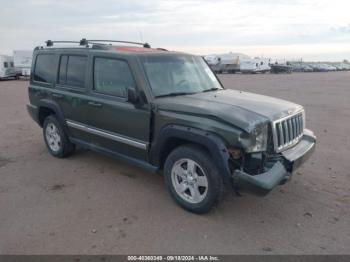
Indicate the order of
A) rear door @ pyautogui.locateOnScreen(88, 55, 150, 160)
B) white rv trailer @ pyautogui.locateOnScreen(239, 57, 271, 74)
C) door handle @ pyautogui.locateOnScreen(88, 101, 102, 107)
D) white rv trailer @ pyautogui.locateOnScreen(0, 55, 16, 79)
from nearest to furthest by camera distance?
1. rear door @ pyautogui.locateOnScreen(88, 55, 150, 160)
2. door handle @ pyautogui.locateOnScreen(88, 101, 102, 107)
3. white rv trailer @ pyautogui.locateOnScreen(0, 55, 16, 79)
4. white rv trailer @ pyautogui.locateOnScreen(239, 57, 271, 74)

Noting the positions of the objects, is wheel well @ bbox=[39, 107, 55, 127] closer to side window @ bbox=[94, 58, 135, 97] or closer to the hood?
side window @ bbox=[94, 58, 135, 97]

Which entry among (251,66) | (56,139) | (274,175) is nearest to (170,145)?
(274,175)

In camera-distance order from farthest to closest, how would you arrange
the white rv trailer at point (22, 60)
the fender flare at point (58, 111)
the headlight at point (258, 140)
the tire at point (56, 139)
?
1. the white rv trailer at point (22, 60)
2. the tire at point (56, 139)
3. the fender flare at point (58, 111)
4. the headlight at point (258, 140)

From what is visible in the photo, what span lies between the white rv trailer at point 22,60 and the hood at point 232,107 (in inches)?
1351

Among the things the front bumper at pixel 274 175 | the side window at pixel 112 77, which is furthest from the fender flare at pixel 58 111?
the front bumper at pixel 274 175

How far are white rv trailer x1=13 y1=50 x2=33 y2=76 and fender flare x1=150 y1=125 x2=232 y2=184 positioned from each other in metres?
34.6

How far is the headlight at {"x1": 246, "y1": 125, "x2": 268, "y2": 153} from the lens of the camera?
146 inches

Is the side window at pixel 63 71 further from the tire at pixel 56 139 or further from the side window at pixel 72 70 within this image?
the tire at pixel 56 139

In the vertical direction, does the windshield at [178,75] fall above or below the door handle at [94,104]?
above

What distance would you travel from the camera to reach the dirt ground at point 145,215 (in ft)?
11.6

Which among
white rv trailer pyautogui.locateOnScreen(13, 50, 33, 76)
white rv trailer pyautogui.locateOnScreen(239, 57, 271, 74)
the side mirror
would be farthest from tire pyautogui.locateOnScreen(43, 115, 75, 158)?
white rv trailer pyautogui.locateOnScreen(239, 57, 271, 74)

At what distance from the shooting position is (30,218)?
4098 millimetres

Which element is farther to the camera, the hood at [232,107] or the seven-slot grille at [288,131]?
the seven-slot grille at [288,131]

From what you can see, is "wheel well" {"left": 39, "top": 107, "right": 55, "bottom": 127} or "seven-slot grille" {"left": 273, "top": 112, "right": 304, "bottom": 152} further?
"wheel well" {"left": 39, "top": 107, "right": 55, "bottom": 127}
